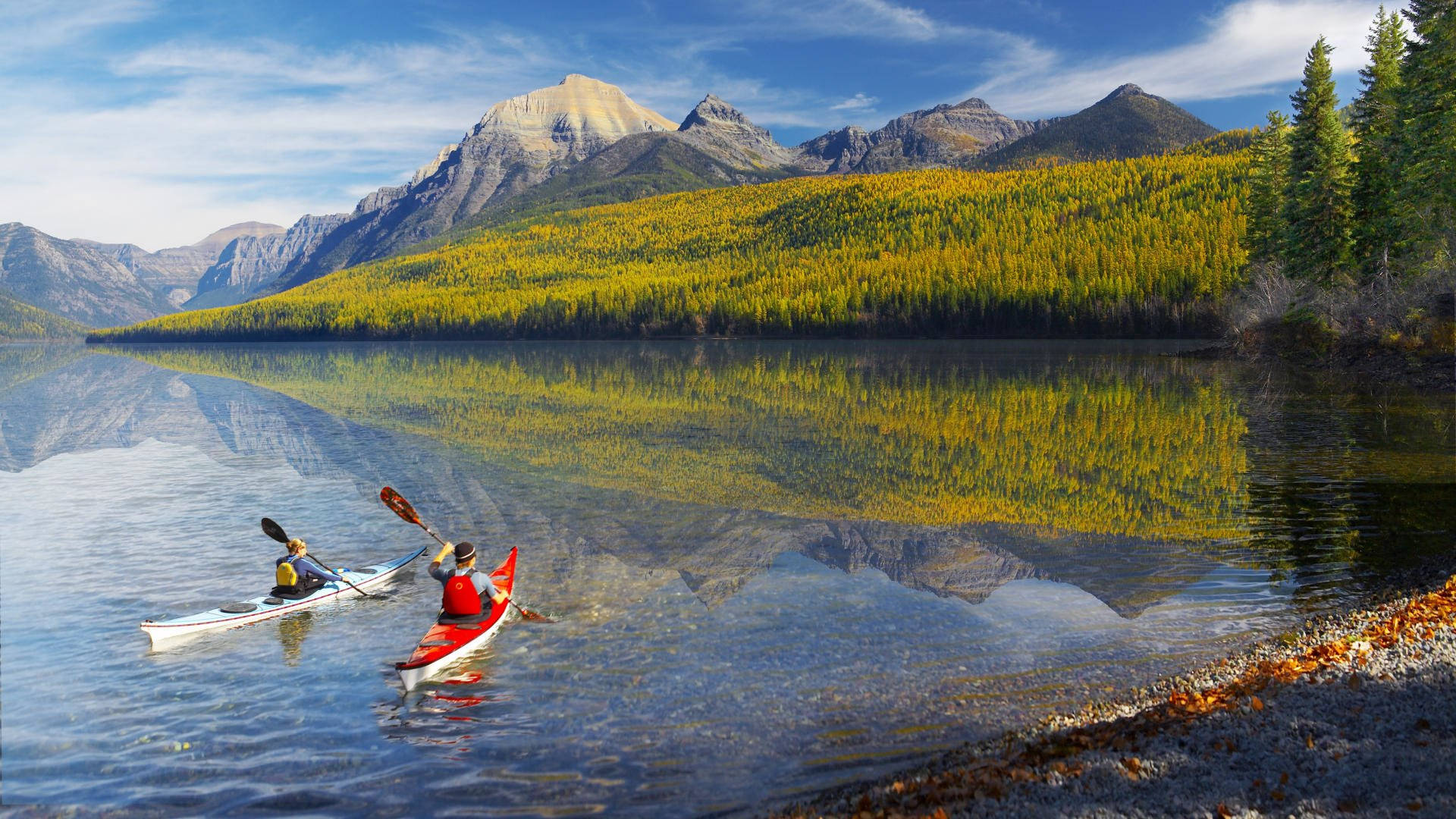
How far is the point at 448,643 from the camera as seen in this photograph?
51.3 ft

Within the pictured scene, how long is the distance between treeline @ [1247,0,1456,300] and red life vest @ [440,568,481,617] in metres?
56.7

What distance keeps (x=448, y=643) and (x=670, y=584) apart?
236 inches

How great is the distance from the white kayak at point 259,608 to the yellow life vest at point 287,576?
36cm

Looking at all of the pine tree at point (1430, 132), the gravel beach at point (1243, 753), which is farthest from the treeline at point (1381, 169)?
the gravel beach at point (1243, 753)

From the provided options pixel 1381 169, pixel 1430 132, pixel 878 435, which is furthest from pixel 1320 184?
pixel 878 435

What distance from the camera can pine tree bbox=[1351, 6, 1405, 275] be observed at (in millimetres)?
60562

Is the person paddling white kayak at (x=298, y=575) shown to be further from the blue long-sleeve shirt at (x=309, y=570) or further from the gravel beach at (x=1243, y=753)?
the gravel beach at (x=1243, y=753)

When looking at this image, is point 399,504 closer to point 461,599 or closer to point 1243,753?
point 461,599

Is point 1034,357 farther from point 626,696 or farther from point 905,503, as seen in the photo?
point 626,696

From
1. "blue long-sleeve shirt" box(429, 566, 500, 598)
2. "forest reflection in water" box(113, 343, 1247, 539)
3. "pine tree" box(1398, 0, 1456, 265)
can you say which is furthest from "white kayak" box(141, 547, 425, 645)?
"pine tree" box(1398, 0, 1456, 265)

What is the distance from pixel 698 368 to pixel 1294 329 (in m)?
58.0

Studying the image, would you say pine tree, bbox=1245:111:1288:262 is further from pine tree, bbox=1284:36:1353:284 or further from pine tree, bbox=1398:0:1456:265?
pine tree, bbox=1398:0:1456:265

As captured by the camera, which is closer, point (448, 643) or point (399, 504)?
point (448, 643)

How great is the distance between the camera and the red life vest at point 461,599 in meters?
16.7
